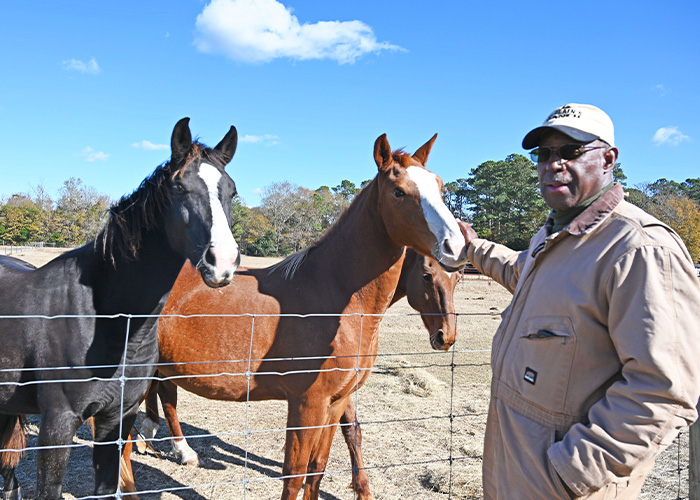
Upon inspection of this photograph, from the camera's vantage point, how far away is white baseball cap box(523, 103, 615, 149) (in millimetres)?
1482

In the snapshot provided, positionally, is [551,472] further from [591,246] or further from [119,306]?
[119,306]

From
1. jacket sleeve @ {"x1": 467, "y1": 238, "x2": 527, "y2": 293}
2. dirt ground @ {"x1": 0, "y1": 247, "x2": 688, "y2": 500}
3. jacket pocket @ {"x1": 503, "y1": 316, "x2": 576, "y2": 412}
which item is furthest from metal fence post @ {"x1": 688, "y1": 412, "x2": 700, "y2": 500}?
jacket pocket @ {"x1": 503, "y1": 316, "x2": 576, "y2": 412}

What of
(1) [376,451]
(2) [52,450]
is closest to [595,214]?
(2) [52,450]

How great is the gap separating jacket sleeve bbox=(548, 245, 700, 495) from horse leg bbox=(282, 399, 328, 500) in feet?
5.87

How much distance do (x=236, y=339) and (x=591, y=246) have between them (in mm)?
2495

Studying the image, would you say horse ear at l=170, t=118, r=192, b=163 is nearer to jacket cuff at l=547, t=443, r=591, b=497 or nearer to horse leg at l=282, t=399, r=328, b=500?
horse leg at l=282, t=399, r=328, b=500

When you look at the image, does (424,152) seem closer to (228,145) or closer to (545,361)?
(228,145)

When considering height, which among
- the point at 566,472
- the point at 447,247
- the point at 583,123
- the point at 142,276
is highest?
the point at 583,123

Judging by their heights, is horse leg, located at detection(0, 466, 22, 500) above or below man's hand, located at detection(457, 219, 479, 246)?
below

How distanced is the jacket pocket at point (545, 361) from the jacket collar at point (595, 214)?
31 centimetres

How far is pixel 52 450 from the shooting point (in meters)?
2.28

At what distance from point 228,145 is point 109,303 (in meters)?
1.24

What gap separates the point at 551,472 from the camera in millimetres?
1368

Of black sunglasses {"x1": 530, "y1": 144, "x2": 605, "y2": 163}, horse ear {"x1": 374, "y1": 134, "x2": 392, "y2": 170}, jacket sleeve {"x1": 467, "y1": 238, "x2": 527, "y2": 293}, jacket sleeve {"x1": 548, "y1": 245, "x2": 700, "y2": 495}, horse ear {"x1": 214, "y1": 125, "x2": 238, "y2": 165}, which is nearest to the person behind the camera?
jacket sleeve {"x1": 548, "y1": 245, "x2": 700, "y2": 495}
